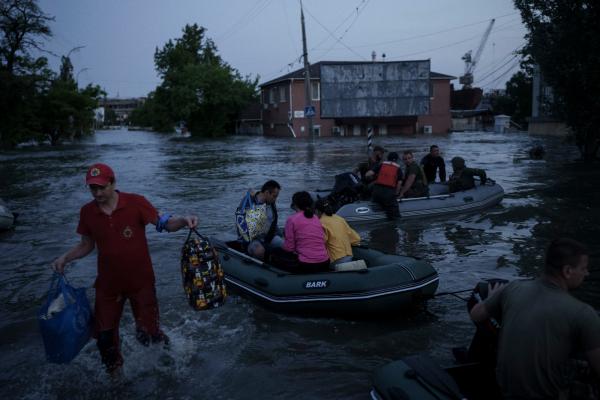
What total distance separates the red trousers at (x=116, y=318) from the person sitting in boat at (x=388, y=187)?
291 inches

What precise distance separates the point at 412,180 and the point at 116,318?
8536 millimetres

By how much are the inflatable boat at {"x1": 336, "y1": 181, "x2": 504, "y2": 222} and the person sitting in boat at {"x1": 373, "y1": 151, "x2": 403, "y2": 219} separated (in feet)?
0.52

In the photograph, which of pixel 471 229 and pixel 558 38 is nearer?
pixel 471 229

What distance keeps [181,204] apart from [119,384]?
36.0 feet

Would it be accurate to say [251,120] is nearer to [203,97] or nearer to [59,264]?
[203,97]

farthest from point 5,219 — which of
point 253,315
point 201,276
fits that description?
point 201,276

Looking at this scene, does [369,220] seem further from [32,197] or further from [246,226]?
[32,197]

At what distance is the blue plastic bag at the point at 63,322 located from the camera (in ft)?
14.7

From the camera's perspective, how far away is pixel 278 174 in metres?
22.7

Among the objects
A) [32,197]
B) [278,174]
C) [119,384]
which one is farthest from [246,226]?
[278,174]

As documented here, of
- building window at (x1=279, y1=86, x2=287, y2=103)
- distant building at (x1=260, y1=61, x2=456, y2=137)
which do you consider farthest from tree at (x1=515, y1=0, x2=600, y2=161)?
building window at (x1=279, y1=86, x2=287, y2=103)

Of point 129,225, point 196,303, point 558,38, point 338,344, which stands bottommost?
point 338,344

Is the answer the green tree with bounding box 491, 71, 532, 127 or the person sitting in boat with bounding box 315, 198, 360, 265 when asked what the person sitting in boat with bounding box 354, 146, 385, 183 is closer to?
the person sitting in boat with bounding box 315, 198, 360, 265

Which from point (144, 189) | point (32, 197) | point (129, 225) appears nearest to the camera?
point (129, 225)
